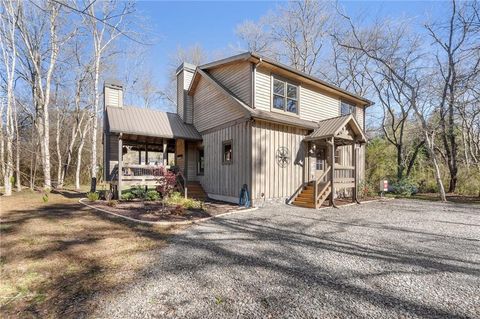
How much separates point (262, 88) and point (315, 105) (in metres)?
3.68

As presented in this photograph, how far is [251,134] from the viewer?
31.2ft

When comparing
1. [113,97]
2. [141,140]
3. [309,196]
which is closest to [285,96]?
[309,196]

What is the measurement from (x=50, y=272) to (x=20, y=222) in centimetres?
409

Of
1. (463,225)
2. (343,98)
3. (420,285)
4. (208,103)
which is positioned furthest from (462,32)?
(420,285)

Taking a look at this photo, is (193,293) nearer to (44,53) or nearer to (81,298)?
(81,298)

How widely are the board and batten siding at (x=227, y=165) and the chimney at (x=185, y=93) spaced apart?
2.14 m

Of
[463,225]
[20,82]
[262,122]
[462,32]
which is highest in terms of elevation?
[462,32]

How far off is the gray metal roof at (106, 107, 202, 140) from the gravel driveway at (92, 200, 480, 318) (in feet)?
22.5

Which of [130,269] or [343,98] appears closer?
[130,269]

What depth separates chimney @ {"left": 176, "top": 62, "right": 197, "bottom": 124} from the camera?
14312 mm

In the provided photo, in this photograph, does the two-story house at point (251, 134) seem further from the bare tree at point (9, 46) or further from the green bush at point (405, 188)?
the bare tree at point (9, 46)

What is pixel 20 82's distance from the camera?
17.2 m

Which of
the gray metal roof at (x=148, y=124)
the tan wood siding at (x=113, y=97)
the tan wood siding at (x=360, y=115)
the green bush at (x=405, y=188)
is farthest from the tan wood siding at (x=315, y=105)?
the tan wood siding at (x=113, y=97)

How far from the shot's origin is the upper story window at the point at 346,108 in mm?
14367
